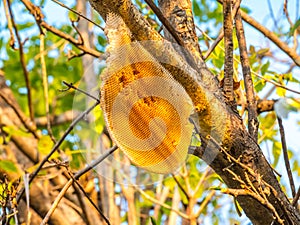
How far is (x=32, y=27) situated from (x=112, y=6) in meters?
1.63

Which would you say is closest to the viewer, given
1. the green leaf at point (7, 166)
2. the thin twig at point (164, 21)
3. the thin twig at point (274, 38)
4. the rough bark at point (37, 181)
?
the thin twig at point (164, 21)

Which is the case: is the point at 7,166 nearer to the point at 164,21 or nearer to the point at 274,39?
the point at 274,39

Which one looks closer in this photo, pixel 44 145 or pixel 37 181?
pixel 44 145

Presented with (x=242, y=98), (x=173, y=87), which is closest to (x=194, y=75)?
(x=173, y=87)

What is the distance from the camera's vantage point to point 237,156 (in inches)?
35.2

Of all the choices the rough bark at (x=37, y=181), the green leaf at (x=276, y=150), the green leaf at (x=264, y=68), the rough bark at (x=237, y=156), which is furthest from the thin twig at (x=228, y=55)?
the rough bark at (x=37, y=181)

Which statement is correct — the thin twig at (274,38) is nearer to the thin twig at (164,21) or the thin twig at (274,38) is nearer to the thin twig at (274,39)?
the thin twig at (274,39)

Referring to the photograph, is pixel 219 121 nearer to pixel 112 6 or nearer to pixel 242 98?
pixel 112 6

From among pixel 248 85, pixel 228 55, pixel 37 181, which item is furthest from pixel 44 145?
pixel 228 55

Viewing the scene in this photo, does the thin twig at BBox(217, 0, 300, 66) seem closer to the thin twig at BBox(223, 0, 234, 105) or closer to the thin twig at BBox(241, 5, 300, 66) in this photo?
the thin twig at BBox(241, 5, 300, 66)

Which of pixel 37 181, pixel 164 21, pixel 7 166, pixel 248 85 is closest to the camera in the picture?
pixel 164 21

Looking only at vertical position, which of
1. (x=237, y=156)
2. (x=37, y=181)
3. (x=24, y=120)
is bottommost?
(x=237, y=156)

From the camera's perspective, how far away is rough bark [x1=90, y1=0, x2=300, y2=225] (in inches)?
32.3

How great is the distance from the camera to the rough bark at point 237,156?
0.82 meters
